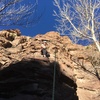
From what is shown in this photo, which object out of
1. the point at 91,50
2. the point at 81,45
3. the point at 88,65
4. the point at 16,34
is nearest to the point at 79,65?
the point at 88,65

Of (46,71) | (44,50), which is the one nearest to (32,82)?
(46,71)

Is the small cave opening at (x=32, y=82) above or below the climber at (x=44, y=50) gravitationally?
below

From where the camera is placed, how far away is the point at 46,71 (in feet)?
39.6

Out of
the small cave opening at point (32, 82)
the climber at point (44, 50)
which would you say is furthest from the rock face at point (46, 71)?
the climber at point (44, 50)

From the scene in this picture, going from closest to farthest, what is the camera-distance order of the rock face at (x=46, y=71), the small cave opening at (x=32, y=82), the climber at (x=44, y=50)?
the small cave opening at (x=32, y=82)
the rock face at (x=46, y=71)
the climber at (x=44, y=50)

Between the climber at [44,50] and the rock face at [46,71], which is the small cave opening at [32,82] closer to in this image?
the rock face at [46,71]

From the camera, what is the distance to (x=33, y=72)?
12031 millimetres

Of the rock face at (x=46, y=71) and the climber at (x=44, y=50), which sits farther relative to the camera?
the climber at (x=44, y=50)

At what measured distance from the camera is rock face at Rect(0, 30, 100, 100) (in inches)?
411

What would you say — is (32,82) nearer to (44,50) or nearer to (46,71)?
(46,71)

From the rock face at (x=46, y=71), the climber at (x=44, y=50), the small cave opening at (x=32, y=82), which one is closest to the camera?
the small cave opening at (x=32, y=82)

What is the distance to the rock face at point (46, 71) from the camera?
10438 millimetres

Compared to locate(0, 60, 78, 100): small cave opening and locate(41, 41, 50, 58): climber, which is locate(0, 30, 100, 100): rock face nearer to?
locate(0, 60, 78, 100): small cave opening

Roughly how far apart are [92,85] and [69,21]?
4.10m
